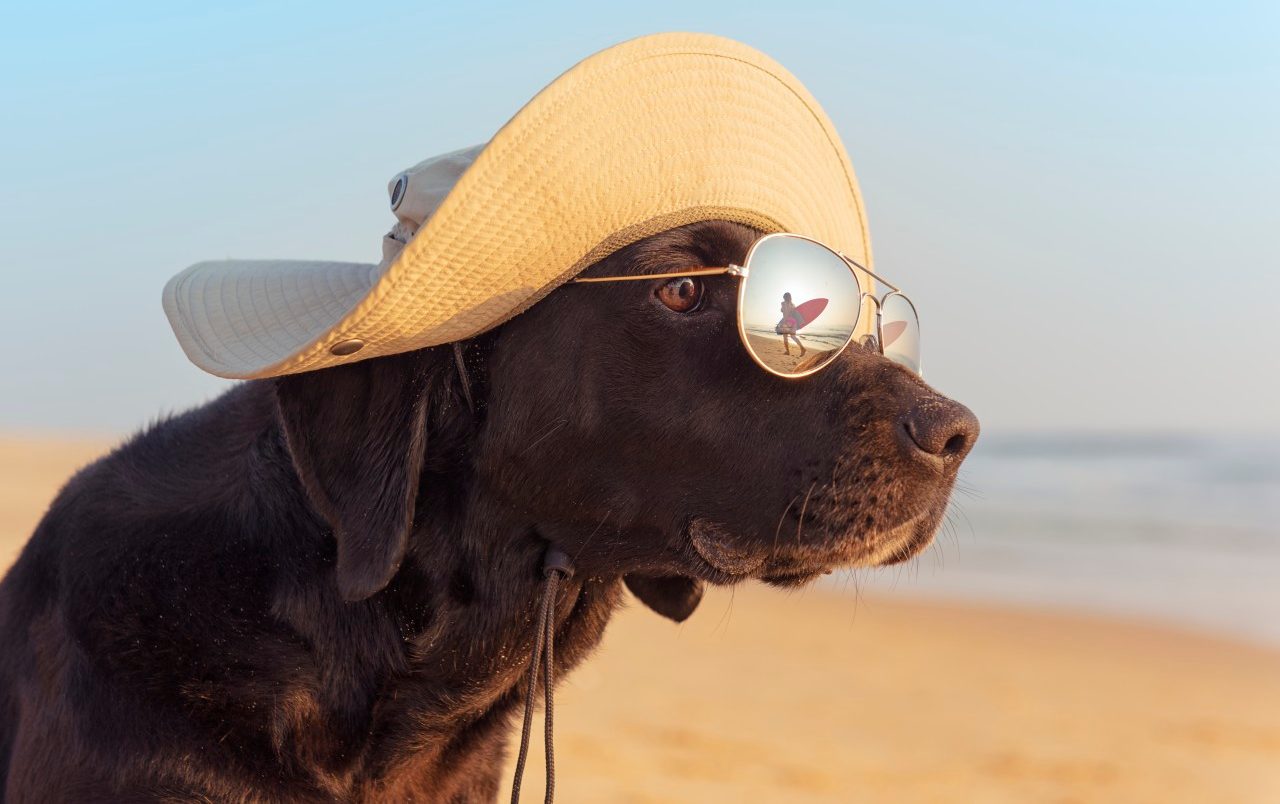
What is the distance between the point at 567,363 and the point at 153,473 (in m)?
1.00

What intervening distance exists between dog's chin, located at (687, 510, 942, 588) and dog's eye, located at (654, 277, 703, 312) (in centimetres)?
43

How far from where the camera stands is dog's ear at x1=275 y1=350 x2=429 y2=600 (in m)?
2.43

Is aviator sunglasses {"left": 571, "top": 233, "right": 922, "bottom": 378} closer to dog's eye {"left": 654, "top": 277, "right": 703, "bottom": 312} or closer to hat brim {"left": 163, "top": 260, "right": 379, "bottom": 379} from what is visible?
dog's eye {"left": 654, "top": 277, "right": 703, "bottom": 312}

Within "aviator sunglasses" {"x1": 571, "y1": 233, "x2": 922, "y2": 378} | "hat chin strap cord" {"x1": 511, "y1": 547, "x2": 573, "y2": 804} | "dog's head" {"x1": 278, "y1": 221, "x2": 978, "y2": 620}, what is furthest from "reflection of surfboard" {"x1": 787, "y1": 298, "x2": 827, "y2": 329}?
"hat chin strap cord" {"x1": 511, "y1": 547, "x2": 573, "y2": 804}

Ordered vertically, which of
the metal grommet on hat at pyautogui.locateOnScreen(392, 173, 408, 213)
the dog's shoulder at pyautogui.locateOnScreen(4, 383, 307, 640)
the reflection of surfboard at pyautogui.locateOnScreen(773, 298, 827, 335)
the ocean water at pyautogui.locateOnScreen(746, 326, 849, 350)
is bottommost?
the dog's shoulder at pyautogui.locateOnScreen(4, 383, 307, 640)

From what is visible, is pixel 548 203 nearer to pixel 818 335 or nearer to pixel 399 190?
pixel 399 190

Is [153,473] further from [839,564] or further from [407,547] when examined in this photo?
[839,564]

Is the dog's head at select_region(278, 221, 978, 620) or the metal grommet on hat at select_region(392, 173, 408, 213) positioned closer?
the dog's head at select_region(278, 221, 978, 620)

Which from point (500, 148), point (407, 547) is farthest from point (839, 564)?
point (500, 148)

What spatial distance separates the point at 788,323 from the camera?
2490mm

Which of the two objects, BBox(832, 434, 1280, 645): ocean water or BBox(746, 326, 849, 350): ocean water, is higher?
BBox(746, 326, 849, 350): ocean water

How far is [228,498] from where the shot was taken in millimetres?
2645

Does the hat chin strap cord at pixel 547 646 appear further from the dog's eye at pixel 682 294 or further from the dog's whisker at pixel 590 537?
the dog's eye at pixel 682 294

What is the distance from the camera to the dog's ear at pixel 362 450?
243 centimetres
